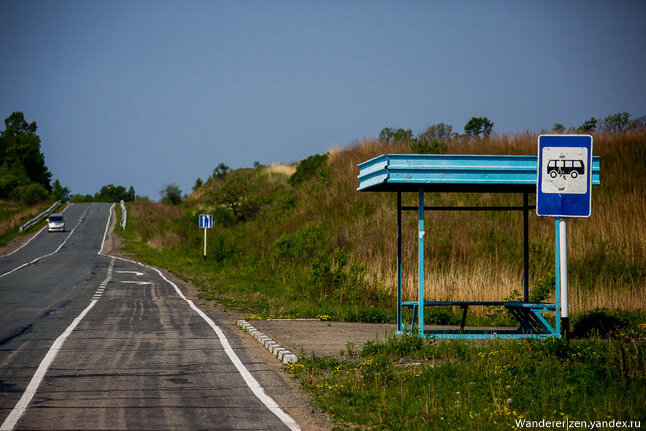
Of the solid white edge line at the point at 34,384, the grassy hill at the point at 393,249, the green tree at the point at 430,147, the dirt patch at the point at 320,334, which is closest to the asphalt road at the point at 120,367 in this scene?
the solid white edge line at the point at 34,384

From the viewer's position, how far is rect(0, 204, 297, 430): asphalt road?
725 centimetres

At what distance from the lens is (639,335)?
10.6 metres

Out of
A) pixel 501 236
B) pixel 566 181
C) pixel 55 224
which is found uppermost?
pixel 55 224

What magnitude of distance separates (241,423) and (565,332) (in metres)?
4.95

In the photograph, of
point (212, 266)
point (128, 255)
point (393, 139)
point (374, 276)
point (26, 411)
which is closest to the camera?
point (26, 411)

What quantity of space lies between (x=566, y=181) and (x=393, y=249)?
18106 mm

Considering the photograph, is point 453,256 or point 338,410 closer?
point 338,410

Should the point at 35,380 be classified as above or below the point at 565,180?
below

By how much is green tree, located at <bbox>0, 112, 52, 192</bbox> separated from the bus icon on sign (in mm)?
117827

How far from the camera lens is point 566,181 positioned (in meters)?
8.56

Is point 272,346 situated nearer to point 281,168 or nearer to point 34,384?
point 34,384

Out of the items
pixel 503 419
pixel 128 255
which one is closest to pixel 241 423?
pixel 503 419

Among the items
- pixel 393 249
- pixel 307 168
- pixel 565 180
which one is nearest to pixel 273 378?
pixel 565 180

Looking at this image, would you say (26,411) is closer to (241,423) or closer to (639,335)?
(241,423)
